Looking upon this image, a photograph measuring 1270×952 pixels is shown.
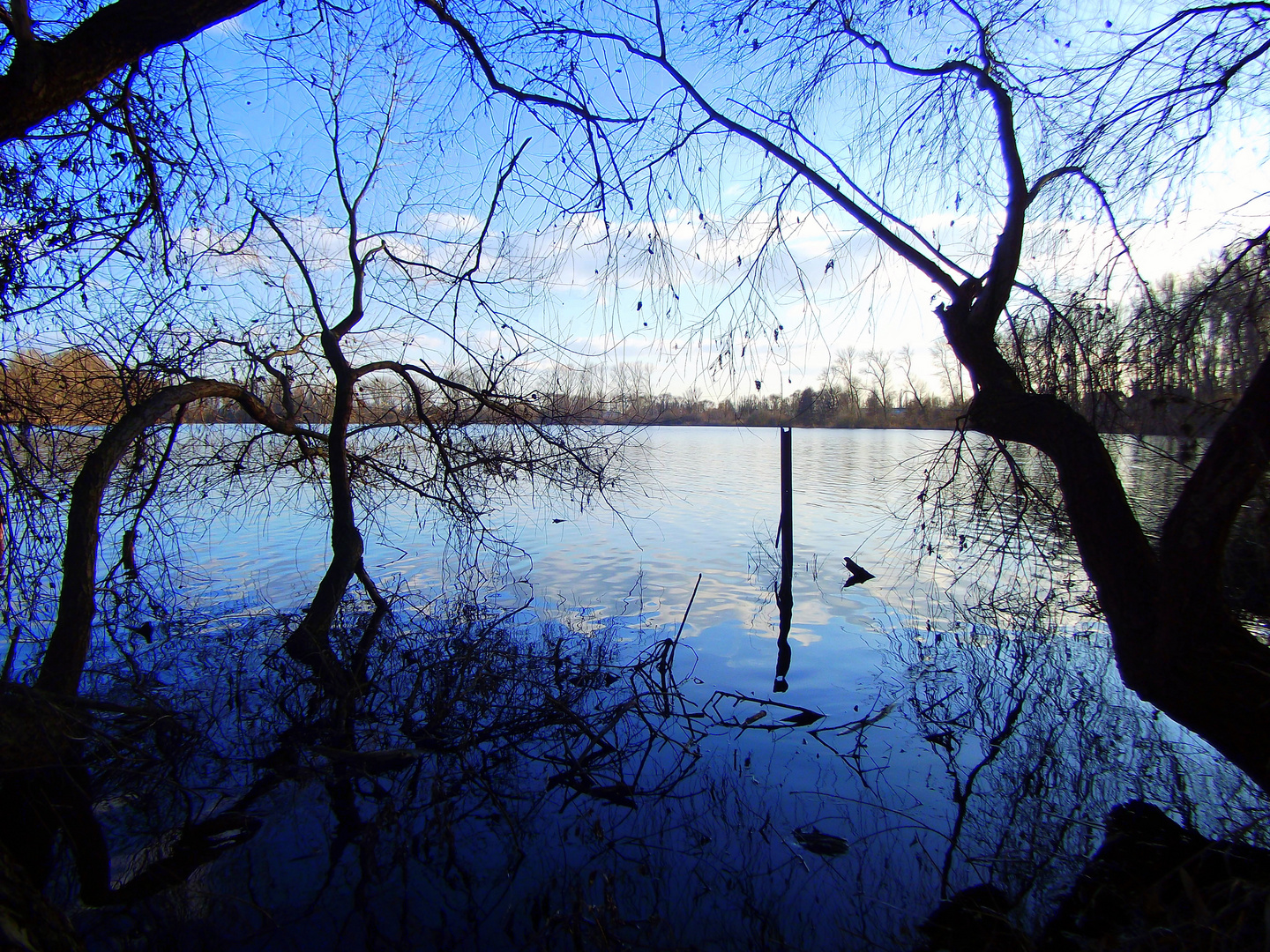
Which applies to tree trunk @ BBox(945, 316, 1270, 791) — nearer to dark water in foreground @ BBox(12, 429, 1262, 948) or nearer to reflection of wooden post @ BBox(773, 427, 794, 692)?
dark water in foreground @ BBox(12, 429, 1262, 948)

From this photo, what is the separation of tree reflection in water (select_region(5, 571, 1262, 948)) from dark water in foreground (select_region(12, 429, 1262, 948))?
0.02 m

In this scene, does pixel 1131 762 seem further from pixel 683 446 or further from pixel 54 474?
pixel 683 446

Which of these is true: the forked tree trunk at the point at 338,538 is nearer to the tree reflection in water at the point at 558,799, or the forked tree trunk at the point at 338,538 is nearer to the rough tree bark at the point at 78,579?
the tree reflection in water at the point at 558,799

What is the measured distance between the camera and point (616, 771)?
17.6 ft

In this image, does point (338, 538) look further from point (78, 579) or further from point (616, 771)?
point (616, 771)

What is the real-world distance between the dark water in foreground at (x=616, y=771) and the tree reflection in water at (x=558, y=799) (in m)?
0.02

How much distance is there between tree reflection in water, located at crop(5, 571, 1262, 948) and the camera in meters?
3.79

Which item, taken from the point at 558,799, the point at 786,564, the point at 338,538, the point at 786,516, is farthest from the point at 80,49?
the point at 786,516

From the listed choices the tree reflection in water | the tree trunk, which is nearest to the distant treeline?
the tree trunk

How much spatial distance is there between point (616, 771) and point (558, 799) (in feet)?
1.88

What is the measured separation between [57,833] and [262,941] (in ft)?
6.30

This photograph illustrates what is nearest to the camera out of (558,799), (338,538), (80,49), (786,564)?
(80,49)

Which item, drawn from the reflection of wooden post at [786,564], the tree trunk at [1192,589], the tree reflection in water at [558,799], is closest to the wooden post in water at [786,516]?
the reflection of wooden post at [786,564]

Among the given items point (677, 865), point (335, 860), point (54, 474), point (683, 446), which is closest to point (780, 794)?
point (677, 865)
